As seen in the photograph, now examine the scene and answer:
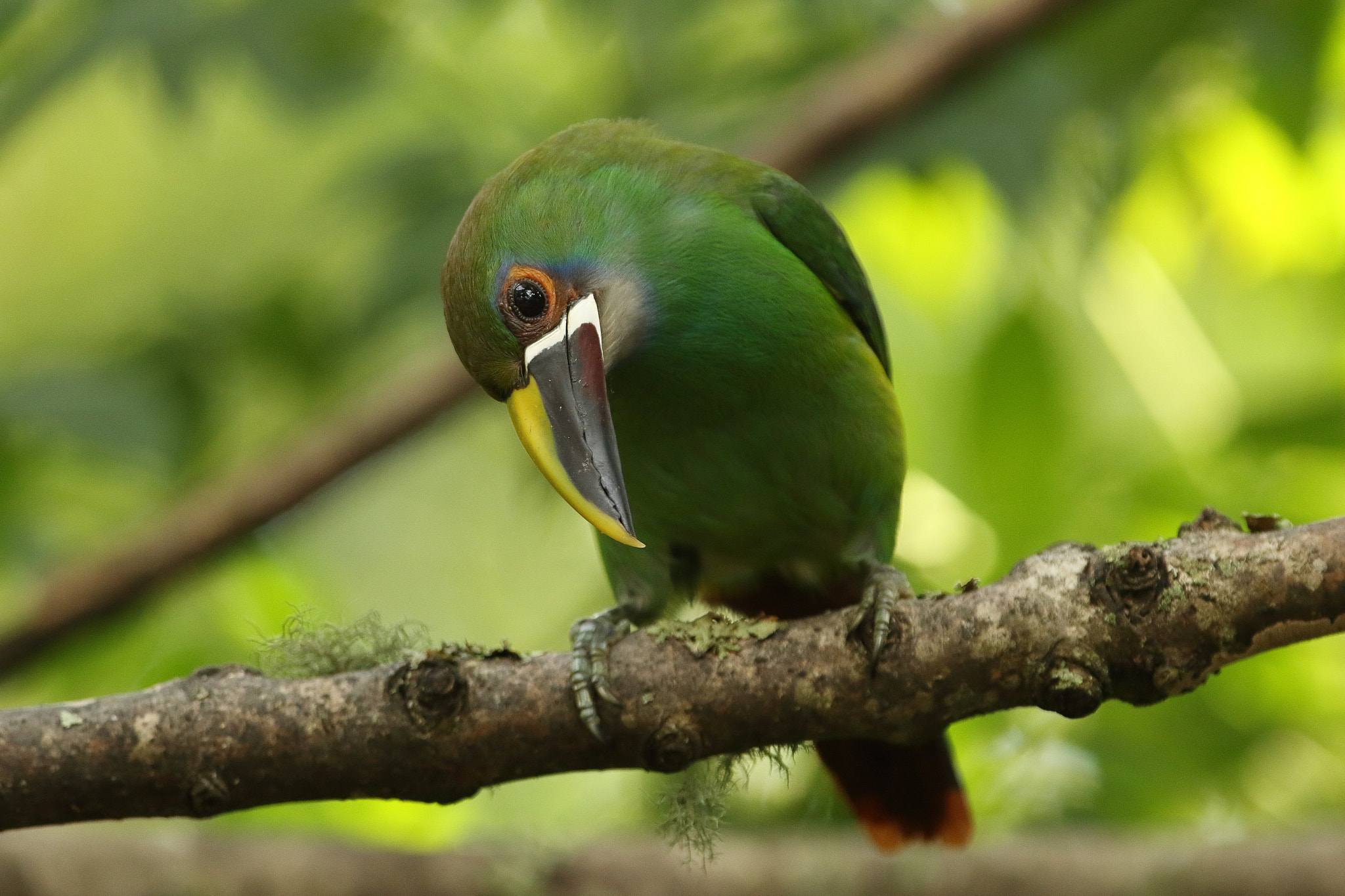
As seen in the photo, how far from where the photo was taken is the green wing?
3.26 metres

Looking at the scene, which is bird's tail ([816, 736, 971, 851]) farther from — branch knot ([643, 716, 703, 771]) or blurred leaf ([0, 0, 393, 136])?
blurred leaf ([0, 0, 393, 136])

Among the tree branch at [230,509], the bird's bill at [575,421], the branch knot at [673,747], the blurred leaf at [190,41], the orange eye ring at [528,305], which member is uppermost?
the blurred leaf at [190,41]

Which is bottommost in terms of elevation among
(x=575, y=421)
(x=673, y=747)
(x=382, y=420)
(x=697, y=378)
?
(x=673, y=747)

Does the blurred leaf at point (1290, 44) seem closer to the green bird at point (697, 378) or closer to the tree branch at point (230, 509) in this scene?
the green bird at point (697, 378)

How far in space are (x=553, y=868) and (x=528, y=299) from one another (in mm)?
1906

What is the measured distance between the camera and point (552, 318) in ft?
8.80

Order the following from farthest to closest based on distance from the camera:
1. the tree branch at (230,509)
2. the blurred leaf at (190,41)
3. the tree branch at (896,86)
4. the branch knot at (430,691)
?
the tree branch at (896,86) → the tree branch at (230,509) → the blurred leaf at (190,41) → the branch knot at (430,691)

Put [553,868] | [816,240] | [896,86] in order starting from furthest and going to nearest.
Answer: [896,86], [553,868], [816,240]

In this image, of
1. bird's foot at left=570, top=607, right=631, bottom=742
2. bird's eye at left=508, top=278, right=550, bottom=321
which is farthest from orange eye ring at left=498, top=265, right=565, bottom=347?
bird's foot at left=570, top=607, right=631, bottom=742

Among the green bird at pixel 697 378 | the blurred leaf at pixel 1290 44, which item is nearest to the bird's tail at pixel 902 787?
the green bird at pixel 697 378

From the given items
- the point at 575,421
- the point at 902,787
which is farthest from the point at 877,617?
the point at 902,787

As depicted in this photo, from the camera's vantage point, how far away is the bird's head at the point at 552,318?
2.57 m

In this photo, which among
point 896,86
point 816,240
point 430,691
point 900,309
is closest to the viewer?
point 430,691

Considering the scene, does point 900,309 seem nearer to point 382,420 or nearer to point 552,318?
point 382,420
